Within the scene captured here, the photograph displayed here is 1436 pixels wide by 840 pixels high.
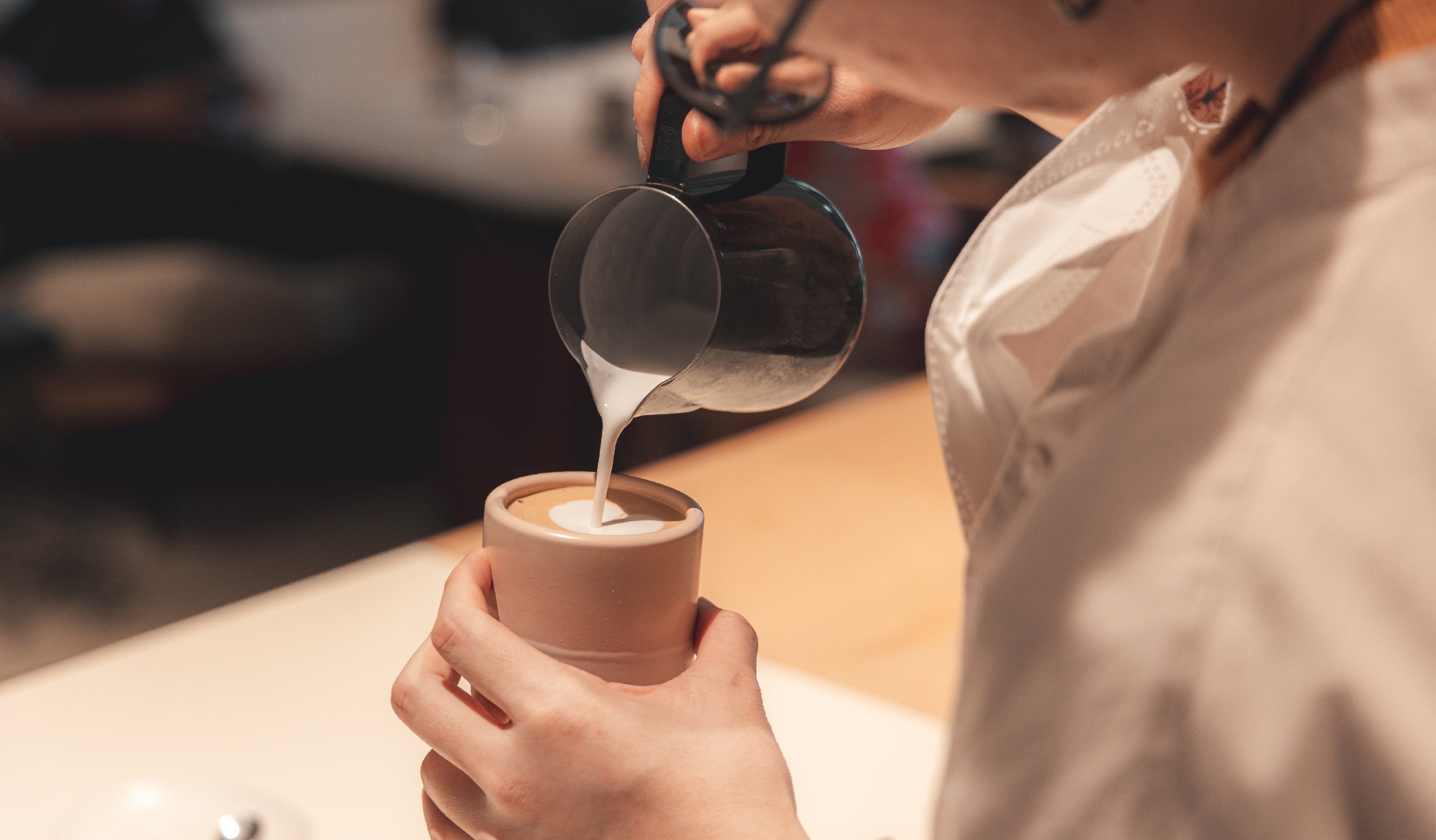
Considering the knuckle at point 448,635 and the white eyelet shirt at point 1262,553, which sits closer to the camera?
the white eyelet shirt at point 1262,553

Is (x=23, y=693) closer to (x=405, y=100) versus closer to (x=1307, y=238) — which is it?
(x=1307, y=238)

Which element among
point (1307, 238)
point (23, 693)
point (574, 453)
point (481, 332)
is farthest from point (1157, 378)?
point (481, 332)

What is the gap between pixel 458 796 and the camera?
2.07ft

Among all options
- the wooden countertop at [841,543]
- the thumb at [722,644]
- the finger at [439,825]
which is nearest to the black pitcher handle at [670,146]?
the thumb at [722,644]

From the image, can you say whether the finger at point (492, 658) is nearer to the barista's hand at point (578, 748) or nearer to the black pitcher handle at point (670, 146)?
the barista's hand at point (578, 748)

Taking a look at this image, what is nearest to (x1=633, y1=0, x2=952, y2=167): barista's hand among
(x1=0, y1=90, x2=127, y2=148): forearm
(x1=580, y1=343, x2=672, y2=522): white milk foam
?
(x1=580, y1=343, x2=672, y2=522): white milk foam

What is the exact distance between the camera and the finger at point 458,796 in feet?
2.05

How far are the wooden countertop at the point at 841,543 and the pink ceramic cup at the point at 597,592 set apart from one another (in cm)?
41

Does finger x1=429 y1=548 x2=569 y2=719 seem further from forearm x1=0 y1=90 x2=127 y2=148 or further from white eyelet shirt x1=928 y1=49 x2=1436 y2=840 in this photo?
forearm x1=0 y1=90 x2=127 y2=148

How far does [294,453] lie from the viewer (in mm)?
2922

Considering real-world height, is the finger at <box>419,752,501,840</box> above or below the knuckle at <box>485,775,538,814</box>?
below

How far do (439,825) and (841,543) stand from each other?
73 centimetres

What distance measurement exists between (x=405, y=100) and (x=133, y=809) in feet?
7.34

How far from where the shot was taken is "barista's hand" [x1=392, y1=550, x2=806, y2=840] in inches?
22.3
